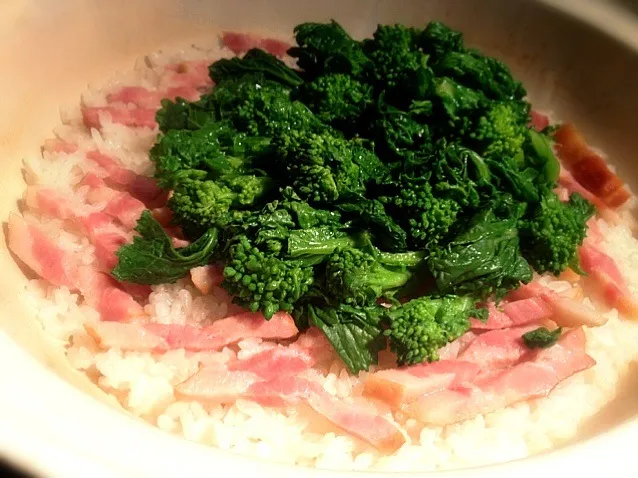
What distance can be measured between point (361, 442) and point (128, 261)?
0.86 m

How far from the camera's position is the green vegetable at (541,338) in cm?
181

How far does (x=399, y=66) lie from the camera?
217 centimetres

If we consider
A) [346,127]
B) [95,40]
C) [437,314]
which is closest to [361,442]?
[437,314]

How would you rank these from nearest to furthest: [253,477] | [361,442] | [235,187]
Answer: [253,477], [361,442], [235,187]

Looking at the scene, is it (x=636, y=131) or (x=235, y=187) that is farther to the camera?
(x=636, y=131)

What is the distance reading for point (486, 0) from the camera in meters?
2.87

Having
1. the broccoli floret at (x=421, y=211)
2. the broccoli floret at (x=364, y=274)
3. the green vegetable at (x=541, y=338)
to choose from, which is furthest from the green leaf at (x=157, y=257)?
the green vegetable at (x=541, y=338)

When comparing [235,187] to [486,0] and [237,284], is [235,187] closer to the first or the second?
[237,284]

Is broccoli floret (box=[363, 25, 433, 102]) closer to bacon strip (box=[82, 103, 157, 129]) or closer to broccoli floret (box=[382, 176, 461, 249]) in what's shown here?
broccoli floret (box=[382, 176, 461, 249])

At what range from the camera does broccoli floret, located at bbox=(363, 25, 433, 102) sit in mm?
2100

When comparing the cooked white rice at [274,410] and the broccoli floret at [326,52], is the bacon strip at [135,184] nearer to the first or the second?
the cooked white rice at [274,410]

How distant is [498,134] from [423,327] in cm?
77

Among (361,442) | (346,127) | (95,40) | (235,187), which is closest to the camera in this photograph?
(361,442)

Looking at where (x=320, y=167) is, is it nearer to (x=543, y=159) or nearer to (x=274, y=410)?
(x=274, y=410)
